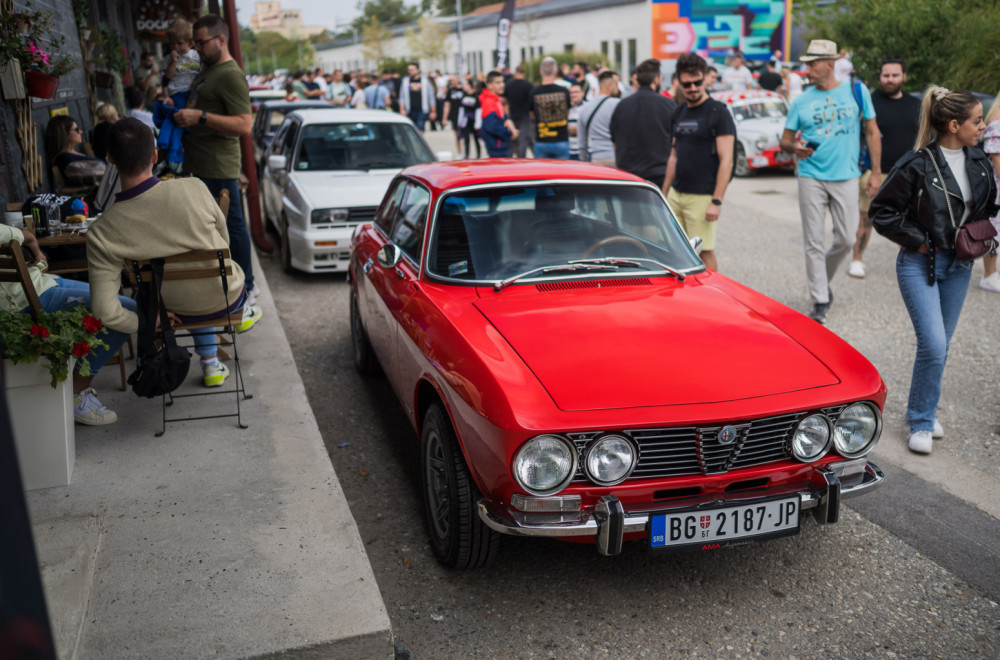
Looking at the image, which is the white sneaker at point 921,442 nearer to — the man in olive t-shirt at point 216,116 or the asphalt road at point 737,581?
the asphalt road at point 737,581

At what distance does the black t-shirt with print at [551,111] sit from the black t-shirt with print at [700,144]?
496 cm

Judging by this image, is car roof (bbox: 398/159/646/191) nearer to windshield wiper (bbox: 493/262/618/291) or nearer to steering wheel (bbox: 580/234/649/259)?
steering wheel (bbox: 580/234/649/259)

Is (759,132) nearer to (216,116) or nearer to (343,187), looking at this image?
(343,187)

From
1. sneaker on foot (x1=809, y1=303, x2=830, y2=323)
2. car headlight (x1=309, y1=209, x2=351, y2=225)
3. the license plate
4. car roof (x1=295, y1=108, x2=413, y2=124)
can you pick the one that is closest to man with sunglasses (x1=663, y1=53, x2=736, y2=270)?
sneaker on foot (x1=809, y1=303, x2=830, y2=323)

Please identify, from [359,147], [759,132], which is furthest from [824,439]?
[759,132]

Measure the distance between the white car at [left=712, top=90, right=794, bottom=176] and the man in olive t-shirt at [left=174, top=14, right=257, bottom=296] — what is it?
1139cm

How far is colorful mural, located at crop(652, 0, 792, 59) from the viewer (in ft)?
135

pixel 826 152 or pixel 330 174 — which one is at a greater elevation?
pixel 826 152

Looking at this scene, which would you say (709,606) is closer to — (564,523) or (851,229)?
(564,523)

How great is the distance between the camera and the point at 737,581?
356 cm

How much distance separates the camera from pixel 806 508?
3256mm

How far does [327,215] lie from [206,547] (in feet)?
18.1

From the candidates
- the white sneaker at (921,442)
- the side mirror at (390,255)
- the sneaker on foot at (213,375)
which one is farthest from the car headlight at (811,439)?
the sneaker on foot at (213,375)

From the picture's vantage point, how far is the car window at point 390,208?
5.45m
